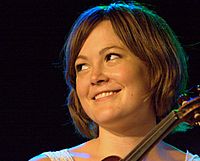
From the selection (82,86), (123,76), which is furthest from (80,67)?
(123,76)

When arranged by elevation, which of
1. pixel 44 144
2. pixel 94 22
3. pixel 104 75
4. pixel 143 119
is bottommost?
pixel 44 144

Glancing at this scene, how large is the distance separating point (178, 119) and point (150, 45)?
0.51 metres

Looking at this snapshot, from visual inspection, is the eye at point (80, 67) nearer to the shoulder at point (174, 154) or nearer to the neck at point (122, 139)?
the neck at point (122, 139)

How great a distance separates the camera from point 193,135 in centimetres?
238

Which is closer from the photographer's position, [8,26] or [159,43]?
[159,43]

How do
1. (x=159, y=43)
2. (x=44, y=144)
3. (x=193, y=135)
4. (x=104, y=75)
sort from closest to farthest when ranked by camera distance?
(x=104, y=75), (x=159, y=43), (x=193, y=135), (x=44, y=144)

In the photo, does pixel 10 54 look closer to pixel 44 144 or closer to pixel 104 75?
pixel 44 144

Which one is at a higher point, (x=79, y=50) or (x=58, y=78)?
(x=79, y=50)

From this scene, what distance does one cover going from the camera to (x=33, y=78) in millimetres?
2566

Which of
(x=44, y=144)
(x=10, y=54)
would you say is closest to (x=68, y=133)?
(x=44, y=144)

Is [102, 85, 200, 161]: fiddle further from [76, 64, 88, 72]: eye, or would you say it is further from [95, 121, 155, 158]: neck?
[76, 64, 88, 72]: eye

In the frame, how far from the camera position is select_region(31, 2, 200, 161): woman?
1681mm

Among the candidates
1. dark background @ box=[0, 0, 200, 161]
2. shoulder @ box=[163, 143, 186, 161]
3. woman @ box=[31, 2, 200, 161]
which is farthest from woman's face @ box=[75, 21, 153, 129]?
dark background @ box=[0, 0, 200, 161]

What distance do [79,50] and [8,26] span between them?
2.76 feet
